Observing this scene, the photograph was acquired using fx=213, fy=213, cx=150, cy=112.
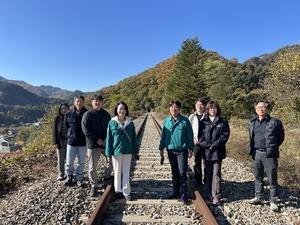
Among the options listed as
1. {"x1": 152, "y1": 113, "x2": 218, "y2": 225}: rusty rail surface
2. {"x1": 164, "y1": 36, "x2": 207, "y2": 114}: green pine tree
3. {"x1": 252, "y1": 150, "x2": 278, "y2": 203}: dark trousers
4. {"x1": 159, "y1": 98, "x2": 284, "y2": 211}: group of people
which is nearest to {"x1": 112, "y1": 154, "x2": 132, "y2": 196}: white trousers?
{"x1": 159, "y1": 98, "x2": 284, "y2": 211}: group of people

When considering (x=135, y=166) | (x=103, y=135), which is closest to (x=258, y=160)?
(x=103, y=135)

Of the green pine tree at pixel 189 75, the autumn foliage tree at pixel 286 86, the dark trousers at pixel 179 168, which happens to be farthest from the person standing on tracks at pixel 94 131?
the green pine tree at pixel 189 75

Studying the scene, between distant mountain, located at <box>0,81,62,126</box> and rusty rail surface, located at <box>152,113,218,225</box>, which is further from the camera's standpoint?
distant mountain, located at <box>0,81,62,126</box>

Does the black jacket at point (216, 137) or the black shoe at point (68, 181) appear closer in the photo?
the black jacket at point (216, 137)

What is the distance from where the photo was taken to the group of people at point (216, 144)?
3570 millimetres

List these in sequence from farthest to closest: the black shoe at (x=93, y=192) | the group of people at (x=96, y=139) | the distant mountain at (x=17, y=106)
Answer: the distant mountain at (x=17, y=106), the black shoe at (x=93, y=192), the group of people at (x=96, y=139)

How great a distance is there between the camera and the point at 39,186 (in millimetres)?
4484

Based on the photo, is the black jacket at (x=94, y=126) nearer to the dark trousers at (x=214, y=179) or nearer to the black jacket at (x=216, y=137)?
the black jacket at (x=216, y=137)

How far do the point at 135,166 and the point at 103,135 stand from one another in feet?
7.33

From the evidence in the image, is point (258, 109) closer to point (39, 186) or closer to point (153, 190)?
point (153, 190)

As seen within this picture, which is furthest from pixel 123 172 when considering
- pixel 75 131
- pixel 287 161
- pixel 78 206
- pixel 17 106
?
pixel 17 106

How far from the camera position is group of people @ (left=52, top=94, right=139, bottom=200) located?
13.0 ft

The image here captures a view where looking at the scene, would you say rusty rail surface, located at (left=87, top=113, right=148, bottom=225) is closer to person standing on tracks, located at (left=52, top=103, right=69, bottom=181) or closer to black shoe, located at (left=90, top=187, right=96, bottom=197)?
black shoe, located at (left=90, top=187, right=96, bottom=197)

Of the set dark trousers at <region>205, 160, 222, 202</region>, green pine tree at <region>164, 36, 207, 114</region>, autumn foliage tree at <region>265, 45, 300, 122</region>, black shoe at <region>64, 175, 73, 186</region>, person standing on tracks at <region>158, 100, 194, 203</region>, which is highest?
green pine tree at <region>164, 36, 207, 114</region>
